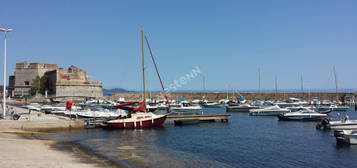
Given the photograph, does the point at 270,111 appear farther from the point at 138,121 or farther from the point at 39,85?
the point at 39,85

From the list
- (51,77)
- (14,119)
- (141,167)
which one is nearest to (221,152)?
(141,167)

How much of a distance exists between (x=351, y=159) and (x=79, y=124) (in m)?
29.4

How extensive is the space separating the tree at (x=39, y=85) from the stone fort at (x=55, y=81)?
1322mm

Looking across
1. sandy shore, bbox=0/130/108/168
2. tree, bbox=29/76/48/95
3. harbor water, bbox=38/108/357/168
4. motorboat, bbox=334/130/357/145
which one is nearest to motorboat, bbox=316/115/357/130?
harbor water, bbox=38/108/357/168

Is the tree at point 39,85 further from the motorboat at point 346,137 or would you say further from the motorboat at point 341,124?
the motorboat at point 346,137

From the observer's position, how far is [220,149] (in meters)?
24.9

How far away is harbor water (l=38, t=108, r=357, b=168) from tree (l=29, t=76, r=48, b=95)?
255 feet

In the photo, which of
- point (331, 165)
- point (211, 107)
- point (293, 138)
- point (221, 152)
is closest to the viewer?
point (331, 165)

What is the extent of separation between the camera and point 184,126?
41938 millimetres

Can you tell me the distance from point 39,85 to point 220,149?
303 ft

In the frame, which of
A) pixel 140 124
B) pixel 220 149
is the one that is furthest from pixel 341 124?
pixel 140 124

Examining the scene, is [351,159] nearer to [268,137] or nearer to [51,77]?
[268,137]

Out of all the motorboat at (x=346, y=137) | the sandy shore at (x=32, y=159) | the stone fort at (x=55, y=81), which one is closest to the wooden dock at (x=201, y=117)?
the motorboat at (x=346, y=137)

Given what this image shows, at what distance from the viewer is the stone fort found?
9962 centimetres
